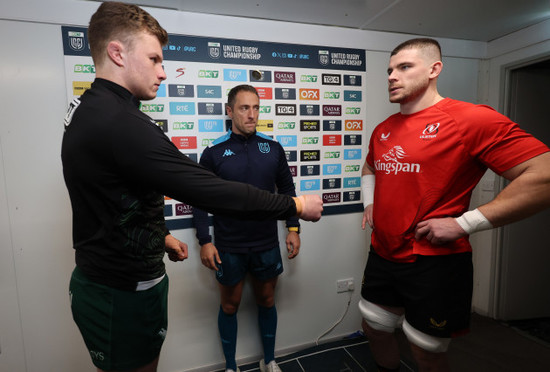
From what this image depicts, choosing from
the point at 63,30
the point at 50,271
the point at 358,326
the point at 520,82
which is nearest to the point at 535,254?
the point at 520,82

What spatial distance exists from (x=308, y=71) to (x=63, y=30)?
1.47m

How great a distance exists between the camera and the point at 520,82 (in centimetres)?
238

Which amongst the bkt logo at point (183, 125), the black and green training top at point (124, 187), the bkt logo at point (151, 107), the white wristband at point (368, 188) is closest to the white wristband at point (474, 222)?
the white wristband at point (368, 188)

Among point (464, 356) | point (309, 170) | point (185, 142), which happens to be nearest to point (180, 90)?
point (185, 142)

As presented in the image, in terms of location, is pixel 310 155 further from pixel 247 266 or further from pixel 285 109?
pixel 247 266

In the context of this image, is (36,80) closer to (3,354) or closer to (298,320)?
(3,354)

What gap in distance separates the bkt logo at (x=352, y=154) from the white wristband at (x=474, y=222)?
1134mm

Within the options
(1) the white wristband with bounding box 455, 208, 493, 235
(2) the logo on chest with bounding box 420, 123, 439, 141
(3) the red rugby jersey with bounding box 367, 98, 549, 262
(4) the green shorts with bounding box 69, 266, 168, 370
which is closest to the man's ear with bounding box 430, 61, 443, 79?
(3) the red rugby jersey with bounding box 367, 98, 549, 262

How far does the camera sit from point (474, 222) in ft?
3.62

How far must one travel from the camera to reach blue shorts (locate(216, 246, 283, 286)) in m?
1.74

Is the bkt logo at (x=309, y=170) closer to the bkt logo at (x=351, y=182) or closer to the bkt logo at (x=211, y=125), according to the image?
the bkt logo at (x=351, y=182)

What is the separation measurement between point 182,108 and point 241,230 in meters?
0.84

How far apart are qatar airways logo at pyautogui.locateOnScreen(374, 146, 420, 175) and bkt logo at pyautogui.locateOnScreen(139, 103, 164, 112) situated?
4.31ft

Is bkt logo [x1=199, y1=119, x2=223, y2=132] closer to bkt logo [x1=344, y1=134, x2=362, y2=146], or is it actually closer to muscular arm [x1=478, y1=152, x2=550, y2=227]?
bkt logo [x1=344, y1=134, x2=362, y2=146]
